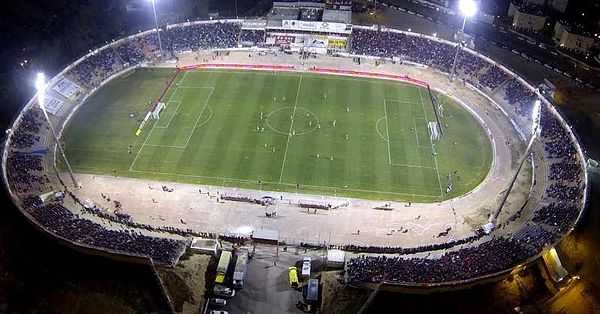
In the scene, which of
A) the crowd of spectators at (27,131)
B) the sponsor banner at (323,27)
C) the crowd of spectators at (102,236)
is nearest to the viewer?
the crowd of spectators at (102,236)

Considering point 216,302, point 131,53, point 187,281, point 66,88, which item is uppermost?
point 131,53

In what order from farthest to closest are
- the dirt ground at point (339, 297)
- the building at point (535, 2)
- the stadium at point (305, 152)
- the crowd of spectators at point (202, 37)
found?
the building at point (535, 2) < the crowd of spectators at point (202, 37) < the stadium at point (305, 152) < the dirt ground at point (339, 297)

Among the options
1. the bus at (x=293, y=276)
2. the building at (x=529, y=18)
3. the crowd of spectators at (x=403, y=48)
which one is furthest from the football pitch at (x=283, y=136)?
the building at (x=529, y=18)

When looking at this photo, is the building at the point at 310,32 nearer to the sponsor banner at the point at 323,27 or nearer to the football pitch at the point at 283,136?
the sponsor banner at the point at 323,27

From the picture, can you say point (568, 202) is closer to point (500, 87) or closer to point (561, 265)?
point (561, 265)

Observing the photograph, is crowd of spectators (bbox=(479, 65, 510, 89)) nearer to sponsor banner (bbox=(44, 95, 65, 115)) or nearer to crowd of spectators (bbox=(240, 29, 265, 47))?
crowd of spectators (bbox=(240, 29, 265, 47))

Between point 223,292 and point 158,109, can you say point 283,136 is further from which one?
point 223,292

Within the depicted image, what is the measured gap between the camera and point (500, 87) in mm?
68625

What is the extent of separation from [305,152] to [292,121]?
22.1ft

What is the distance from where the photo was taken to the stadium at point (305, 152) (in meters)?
46.2

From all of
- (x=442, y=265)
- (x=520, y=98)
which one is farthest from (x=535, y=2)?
(x=442, y=265)

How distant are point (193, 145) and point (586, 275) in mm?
41682

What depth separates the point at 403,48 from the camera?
77.6m

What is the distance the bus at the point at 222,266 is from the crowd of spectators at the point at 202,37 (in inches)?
1704
